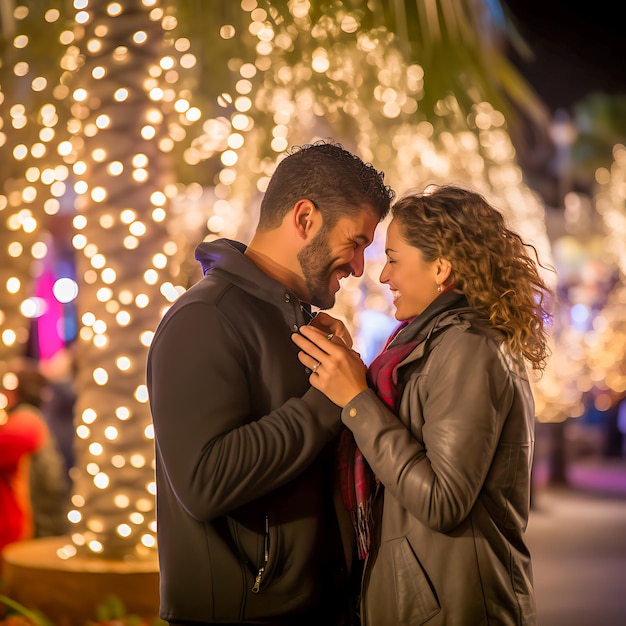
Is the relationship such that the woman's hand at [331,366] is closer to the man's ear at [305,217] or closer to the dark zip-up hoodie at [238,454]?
the dark zip-up hoodie at [238,454]

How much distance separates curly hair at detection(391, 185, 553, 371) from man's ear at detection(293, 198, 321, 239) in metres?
0.25

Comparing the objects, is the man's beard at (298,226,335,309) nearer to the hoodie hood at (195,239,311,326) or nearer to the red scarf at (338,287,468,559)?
the hoodie hood at (195,239,311,326)

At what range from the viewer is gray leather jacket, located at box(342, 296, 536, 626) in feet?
7.17

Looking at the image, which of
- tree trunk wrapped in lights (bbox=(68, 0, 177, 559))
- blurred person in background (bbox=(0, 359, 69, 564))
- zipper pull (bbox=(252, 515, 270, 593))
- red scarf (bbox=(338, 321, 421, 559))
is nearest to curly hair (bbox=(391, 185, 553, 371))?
red scarf (bbox=(338, 321, 421, 559))

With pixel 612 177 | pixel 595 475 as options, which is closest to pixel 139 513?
pixel 595 475

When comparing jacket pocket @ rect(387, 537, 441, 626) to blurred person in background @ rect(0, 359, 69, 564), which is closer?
jacket pocket @ rect(387, 537, 441, 626)

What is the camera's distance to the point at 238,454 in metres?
2.10

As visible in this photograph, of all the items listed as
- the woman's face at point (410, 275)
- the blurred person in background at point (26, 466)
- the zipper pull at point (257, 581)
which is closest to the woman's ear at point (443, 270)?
the woman's face at point (410, 275)

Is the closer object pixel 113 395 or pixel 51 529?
pixel 113 395

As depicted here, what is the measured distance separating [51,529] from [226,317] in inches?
202

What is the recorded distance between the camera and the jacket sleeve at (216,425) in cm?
212

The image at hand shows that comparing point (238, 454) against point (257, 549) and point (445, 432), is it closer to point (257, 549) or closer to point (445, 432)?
point (257, 549)

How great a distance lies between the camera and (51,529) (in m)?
6.78

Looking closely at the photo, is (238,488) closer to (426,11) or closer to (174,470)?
(174,470)
